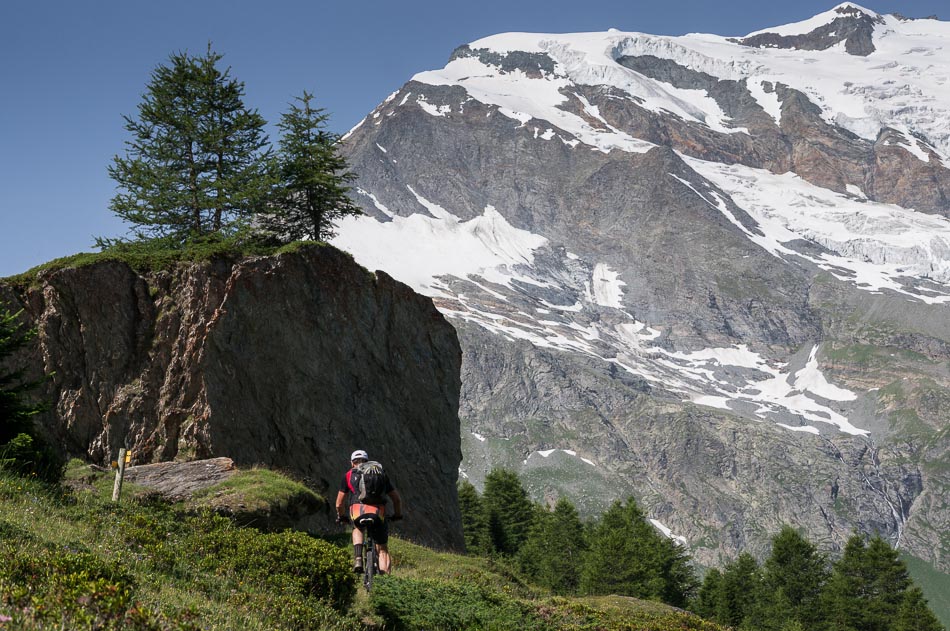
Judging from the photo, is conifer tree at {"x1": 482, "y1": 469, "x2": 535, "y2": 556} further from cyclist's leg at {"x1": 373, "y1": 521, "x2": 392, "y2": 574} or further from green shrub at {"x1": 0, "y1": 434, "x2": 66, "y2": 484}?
cyclist's leg at {"x1": 373, "y1": 521, "x2": 392, "y2": 574}

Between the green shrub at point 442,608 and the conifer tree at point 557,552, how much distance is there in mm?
55219

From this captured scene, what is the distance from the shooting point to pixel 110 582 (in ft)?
26.7

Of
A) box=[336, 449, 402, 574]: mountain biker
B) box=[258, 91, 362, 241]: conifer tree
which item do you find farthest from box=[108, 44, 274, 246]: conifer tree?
box=[336, 449, 402, 574]: mountain biker

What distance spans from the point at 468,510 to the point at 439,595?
218ft

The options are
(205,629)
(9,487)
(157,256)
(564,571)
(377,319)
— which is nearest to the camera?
(205,629)

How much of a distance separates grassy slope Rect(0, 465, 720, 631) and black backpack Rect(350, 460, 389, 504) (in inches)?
39.8

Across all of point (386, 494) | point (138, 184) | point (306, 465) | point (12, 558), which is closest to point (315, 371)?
point (306, 465)

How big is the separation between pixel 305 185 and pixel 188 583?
2785 cm

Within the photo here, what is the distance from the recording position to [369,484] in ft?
44.9

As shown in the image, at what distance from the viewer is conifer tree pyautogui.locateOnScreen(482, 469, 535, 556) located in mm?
76062

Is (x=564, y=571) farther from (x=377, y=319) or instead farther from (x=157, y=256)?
(x=157, y=256)

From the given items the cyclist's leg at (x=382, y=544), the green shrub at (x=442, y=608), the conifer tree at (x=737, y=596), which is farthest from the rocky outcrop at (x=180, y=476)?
the conifer tree at (x=737, y=596)

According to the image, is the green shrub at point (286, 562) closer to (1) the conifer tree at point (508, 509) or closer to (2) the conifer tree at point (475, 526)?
(2) the conifer tree at point (475, 526)

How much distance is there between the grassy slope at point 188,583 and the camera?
730cm
